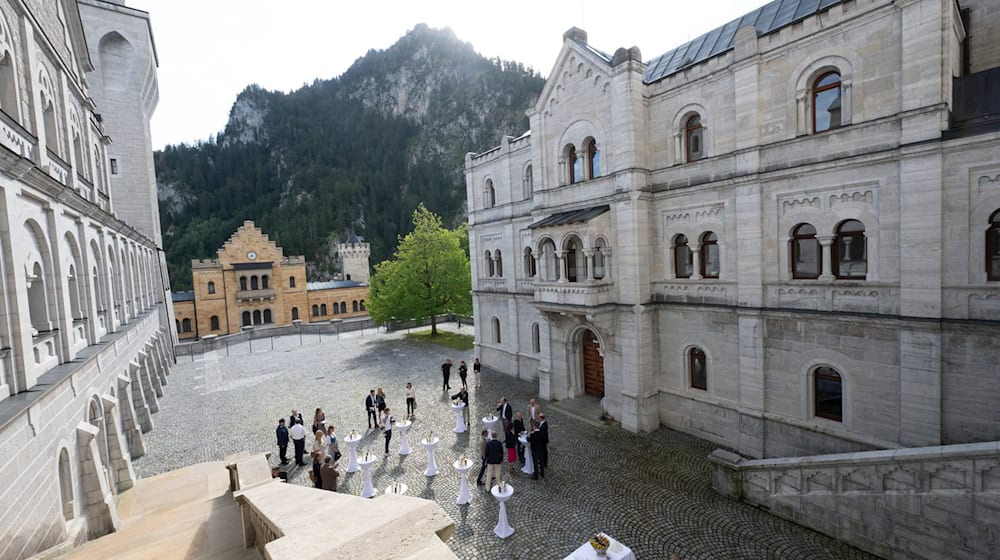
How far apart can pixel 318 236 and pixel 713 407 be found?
11213cm

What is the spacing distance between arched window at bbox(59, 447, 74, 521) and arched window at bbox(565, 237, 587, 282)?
15.2 m

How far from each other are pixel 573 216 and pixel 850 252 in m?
8.73

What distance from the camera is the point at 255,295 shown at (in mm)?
48281

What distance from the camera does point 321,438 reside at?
12.7 metres

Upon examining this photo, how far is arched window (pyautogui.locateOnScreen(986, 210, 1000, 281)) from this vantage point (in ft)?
31.3

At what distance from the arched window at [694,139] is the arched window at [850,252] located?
4834 millimetres

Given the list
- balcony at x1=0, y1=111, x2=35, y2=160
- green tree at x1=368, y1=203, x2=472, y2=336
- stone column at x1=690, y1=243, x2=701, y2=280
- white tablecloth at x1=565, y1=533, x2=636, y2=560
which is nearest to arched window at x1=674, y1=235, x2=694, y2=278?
stone column at x1=690, y1=243, x2=701, y2=280

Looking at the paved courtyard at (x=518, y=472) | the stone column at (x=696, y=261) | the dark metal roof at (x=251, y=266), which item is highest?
the dark metal roof at (x=251, y=266)

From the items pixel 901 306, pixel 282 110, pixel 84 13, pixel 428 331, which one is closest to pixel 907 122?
pixel 901 306

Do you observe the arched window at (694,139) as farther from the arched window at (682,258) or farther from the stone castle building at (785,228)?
the arched window at (682,258)

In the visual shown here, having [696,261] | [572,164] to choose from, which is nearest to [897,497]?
[696,261]

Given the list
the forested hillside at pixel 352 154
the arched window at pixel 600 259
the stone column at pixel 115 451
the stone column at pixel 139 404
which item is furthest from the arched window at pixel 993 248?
the forested hillside at pixel 352 154

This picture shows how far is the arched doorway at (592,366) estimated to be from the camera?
59.0 ft

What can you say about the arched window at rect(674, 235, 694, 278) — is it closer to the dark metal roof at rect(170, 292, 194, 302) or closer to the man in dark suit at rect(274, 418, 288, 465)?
the man in dark suit at rect(274, 418, 288, 465)
